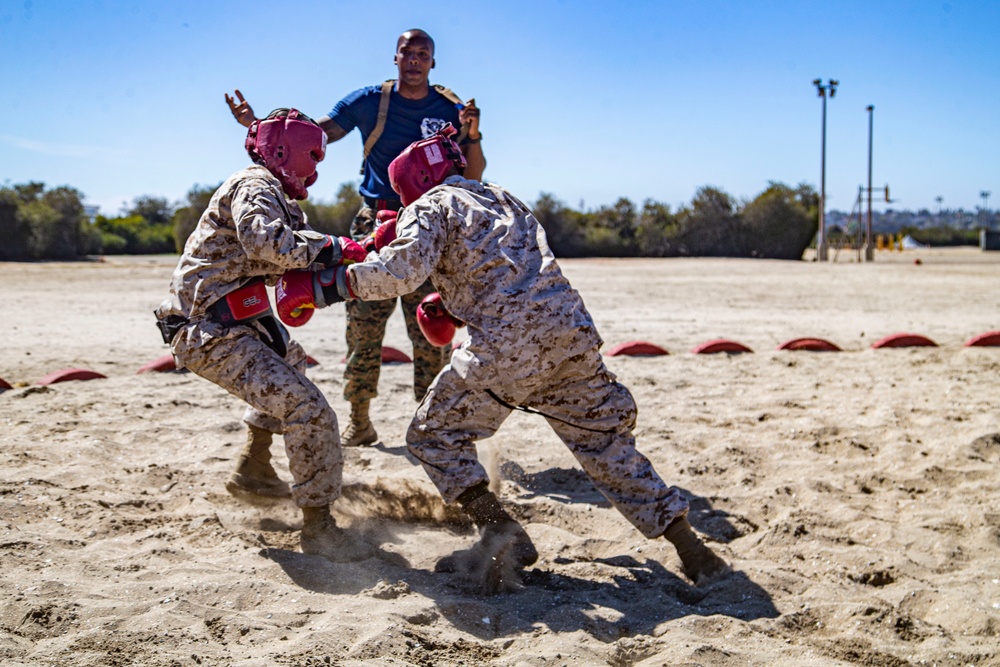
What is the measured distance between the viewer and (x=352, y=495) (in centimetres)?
484

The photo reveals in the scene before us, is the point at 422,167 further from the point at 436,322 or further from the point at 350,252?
the point at 436,322

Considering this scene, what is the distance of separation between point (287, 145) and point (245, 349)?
999mm

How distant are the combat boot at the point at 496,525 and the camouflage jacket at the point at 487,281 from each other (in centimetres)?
49

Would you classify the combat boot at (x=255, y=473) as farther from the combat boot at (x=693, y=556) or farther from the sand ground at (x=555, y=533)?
the combat boot at (x=693, y=556)

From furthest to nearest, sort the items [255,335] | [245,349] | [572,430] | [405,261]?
[255,335] < [245,349] < [572,430] < [405,261]

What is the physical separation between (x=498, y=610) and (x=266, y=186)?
6.77 ft

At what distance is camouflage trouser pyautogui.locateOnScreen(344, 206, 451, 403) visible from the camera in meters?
5.81

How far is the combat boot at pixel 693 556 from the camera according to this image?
12.5 ft

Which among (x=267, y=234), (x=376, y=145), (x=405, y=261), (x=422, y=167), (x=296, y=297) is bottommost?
(x=296, y=297)

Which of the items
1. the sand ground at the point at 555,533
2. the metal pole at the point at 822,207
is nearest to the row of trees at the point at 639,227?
the metal pole at the point at 822,207

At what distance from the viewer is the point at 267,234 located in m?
3.74

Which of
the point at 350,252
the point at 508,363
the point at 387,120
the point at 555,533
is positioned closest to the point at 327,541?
the point at 555,533

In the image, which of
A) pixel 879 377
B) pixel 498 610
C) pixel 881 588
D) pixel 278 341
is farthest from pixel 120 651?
pixel 879 377

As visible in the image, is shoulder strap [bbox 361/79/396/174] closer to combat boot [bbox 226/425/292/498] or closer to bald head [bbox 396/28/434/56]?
bald head [bbox 396/28/434/56]
